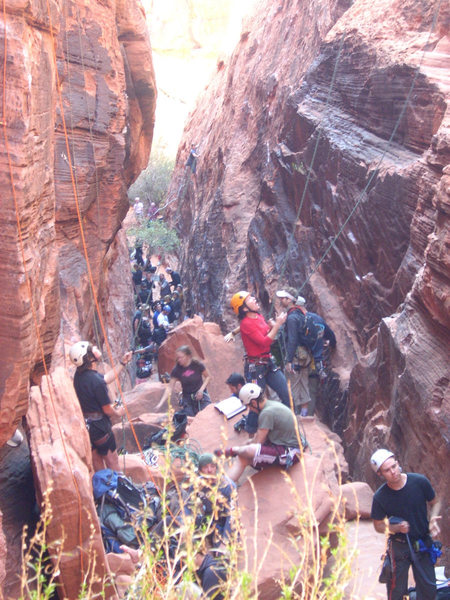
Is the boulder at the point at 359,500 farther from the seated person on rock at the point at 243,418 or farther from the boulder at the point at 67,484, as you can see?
the boulder at the point at 67,484

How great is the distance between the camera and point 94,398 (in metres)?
5.71

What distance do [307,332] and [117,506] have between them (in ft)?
11.9

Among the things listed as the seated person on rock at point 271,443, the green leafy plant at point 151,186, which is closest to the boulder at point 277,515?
the seated person on rock at point 271,443

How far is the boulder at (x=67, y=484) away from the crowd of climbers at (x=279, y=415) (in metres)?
0.50

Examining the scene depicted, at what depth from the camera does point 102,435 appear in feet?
19.3

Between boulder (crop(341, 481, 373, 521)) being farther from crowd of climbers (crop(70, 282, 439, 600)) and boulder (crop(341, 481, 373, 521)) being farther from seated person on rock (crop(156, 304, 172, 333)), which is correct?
seated person on rock (crop(156, 304, 172, 333))

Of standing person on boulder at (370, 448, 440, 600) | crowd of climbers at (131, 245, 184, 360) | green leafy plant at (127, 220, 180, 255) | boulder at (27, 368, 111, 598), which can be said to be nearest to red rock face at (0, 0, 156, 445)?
boulder at (27, 368, 111, 598)

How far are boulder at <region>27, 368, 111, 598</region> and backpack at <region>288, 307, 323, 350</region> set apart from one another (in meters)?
3.42

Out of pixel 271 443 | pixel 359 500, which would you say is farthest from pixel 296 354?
pixel 271 443

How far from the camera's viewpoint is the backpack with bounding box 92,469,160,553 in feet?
16.5

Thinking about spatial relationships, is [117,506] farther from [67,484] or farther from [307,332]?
[307,332]

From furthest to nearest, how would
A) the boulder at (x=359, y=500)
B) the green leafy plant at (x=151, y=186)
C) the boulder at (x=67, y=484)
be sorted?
the green leafy plant at (x=151, y=186), the boulder at (x=359, y=500), the boulder at (x=67, y=484)

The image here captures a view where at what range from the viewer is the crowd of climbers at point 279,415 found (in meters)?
4.23

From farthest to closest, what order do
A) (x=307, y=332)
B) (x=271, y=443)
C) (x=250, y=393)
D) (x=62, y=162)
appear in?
1. (x=62, y=162)
2. (x=307, y=332)
3. (x=250, y=393)
4. (x=271, y=443)
